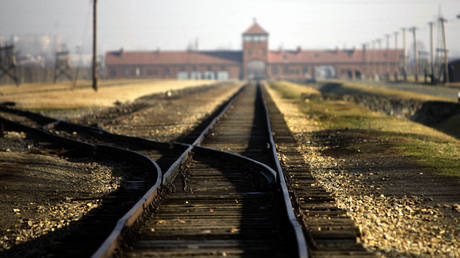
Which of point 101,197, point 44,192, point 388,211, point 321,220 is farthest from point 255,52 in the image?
point 321,220

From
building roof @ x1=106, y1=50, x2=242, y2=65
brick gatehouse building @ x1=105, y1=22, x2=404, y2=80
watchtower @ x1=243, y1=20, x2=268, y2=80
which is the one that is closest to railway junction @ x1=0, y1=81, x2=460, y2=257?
watchtower @ x1=243, y1=20, x2=268, y2=80

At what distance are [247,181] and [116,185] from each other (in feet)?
7.01

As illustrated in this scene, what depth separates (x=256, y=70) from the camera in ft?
420

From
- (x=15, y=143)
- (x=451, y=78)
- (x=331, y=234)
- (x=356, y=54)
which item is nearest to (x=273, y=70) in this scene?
(x=356, y=54)

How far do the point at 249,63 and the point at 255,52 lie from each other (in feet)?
9.50

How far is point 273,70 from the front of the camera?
417 feet

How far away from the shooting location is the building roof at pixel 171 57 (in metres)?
125

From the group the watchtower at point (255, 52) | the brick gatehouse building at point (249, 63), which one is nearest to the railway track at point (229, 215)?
the watchtower at point (255, 52)

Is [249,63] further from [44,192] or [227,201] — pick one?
[227,201]

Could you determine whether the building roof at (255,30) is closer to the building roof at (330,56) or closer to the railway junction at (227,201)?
the building roof at (330,56)

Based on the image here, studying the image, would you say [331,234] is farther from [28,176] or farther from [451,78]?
[451,78]

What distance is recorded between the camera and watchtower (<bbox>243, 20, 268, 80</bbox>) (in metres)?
124

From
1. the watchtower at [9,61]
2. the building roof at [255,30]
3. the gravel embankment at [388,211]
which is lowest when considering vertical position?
the gravel embankment at [388,211]

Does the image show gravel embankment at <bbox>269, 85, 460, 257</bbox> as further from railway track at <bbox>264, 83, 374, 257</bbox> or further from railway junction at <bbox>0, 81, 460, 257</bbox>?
railway track at <bbox>264, 83, 374, 257</bbox>
